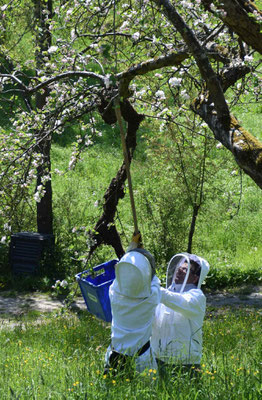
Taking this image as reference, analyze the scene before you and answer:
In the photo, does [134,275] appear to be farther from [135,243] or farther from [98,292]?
[98,292]

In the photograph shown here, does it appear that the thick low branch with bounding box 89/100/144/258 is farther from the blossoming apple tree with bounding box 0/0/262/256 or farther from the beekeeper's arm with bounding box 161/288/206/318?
the beekeeper's arm with bounding box 161/288/206/318

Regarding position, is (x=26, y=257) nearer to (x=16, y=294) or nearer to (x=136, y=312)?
(x=16, y=294)

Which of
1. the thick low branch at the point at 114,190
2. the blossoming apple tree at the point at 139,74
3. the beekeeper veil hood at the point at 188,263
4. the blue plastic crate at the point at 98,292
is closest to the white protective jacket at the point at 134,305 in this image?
the beekeeper veil hood at the point at 188,263

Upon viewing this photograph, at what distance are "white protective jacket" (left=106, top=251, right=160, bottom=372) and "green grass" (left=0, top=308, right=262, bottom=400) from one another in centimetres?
23

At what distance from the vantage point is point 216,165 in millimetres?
11102

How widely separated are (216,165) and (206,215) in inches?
55.9

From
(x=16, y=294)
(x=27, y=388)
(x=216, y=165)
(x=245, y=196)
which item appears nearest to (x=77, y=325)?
(x=16, y=294)

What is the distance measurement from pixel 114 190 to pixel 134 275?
383 centimetres

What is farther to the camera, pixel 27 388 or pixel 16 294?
pixel 16 294

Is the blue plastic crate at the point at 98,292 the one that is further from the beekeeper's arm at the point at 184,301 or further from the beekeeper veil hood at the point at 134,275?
the beekeeper veil hood at the point at 134,275

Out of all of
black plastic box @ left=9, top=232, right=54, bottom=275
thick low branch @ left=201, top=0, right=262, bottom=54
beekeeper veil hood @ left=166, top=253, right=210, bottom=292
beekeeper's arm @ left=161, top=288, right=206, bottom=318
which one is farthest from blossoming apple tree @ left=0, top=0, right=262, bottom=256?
black plastic box @ left=9, top=232, right=54, bottom=275

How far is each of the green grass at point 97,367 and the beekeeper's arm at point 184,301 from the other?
43 centimetres

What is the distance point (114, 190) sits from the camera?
771 centimetres

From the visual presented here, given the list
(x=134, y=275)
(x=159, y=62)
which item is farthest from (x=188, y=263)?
(x=159, y=62)
